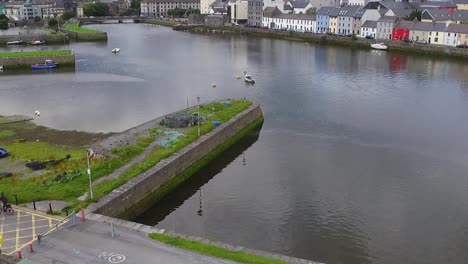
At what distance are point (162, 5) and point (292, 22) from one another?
72.9 meters

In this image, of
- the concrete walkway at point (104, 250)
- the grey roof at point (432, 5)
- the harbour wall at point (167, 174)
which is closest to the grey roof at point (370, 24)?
the grey roof at point (432, 5)

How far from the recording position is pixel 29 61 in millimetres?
54125

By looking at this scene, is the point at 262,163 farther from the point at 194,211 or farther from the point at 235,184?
the point at 194,211

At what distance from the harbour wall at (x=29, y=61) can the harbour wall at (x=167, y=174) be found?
33.6 meters

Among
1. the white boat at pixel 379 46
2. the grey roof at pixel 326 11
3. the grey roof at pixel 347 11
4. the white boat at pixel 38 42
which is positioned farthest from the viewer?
the grey roof at pixel 326 11

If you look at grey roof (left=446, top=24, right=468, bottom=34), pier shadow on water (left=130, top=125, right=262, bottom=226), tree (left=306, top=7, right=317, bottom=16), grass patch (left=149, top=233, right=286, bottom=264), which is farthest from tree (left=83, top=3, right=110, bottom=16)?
grass patch (left=149, top=233, right=286, bottom=264)

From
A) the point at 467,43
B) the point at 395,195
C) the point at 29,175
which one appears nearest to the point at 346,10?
the point at 467,43

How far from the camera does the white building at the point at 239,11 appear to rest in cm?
10953

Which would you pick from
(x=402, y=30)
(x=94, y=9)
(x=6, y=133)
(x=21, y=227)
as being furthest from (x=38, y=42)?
(x=21, y=227)

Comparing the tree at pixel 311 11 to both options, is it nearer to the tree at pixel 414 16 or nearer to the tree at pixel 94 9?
the tree at pixel 414 16

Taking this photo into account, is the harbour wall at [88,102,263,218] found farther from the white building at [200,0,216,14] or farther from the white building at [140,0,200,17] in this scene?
the white building at [140,0,200,17]

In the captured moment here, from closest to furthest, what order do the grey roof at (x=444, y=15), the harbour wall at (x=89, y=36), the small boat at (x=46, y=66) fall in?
the small boat at (x=46, y=66)
the grey roof at (x=444, y=15)
the harbour wall at (x=89, y=36)

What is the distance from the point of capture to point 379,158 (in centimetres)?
2527

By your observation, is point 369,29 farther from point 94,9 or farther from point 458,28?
point 94,9
